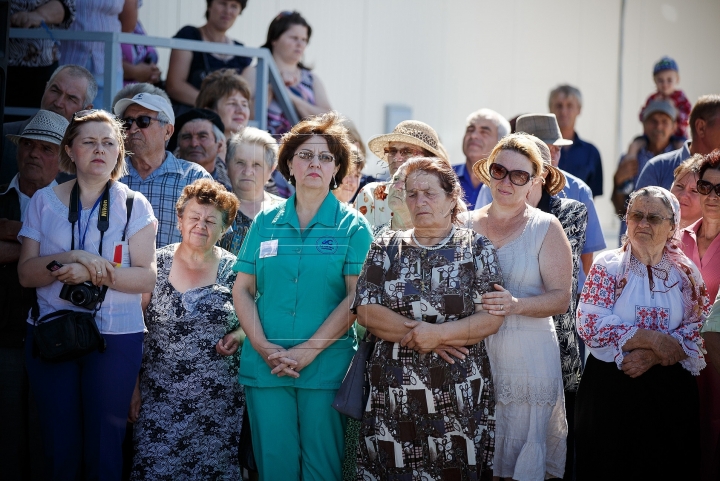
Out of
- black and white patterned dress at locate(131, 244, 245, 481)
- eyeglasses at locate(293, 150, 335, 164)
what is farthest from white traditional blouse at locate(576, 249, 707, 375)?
black and white patterned dress at locate(131, 244, 245, 481)

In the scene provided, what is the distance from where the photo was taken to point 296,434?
329 cm

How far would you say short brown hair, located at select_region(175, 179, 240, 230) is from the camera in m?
3.69

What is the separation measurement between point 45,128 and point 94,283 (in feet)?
3.68

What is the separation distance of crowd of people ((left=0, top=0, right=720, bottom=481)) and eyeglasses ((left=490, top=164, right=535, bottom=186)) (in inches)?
0.8

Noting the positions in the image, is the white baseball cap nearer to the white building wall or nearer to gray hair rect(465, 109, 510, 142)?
the white building wall

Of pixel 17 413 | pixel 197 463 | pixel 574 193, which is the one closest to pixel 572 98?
pixel 574 193

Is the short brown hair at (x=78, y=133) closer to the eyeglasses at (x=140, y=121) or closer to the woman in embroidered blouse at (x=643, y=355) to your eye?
the eyeglasses at (x=140, y=121)

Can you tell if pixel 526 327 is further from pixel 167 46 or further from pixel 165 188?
pixel 167 46

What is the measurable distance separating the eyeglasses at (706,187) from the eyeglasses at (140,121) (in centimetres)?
263

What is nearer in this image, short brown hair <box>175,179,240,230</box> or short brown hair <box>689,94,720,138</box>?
short brown hair <box>175,179,240,230</box>

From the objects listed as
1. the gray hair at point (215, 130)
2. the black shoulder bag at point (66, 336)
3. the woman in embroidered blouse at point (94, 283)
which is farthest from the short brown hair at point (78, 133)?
the gray hair at point (215, 130)

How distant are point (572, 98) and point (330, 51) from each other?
1.73 meters

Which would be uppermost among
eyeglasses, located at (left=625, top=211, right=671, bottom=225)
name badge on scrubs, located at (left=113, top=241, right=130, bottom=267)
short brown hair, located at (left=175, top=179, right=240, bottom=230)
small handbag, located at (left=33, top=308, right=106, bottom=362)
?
short brown hair, located at (left=175, top=179, right=240, bottom=230)

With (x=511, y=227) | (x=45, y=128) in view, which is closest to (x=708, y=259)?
(x=511, y=227)
